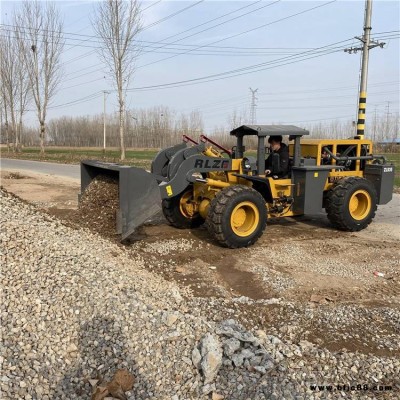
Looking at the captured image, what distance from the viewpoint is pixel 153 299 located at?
4516mm

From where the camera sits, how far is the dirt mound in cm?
666

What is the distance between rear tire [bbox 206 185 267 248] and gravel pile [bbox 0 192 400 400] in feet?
7.92

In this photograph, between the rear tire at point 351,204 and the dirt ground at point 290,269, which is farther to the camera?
the rear tire at point 351,204

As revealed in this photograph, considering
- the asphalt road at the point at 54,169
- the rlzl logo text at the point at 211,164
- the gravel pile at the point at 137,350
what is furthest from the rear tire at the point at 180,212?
the asphalt road at the point at 54,169

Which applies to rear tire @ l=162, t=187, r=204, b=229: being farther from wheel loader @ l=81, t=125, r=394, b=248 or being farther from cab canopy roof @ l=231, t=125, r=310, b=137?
cab canopy roof @ l=231, t=125, r=310, b=137

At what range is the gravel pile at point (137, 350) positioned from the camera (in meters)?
3.32

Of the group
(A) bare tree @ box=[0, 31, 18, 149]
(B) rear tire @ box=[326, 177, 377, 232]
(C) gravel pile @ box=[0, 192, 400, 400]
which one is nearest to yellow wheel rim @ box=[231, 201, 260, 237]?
(B) rear tire @ box=[326, 177, 377, 232]

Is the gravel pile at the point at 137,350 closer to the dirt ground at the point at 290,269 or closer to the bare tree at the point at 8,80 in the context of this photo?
the dirt ground at the point at 290,269

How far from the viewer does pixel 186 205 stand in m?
8.37

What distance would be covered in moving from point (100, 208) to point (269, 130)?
10.5ft

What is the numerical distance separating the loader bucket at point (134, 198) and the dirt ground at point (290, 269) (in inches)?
12.4

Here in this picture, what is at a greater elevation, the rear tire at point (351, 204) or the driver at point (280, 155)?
the driver at point (280, 155)

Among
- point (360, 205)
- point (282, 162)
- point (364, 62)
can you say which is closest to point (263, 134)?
point (282, 162)

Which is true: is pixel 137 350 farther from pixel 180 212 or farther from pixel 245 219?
pixel 180 212
